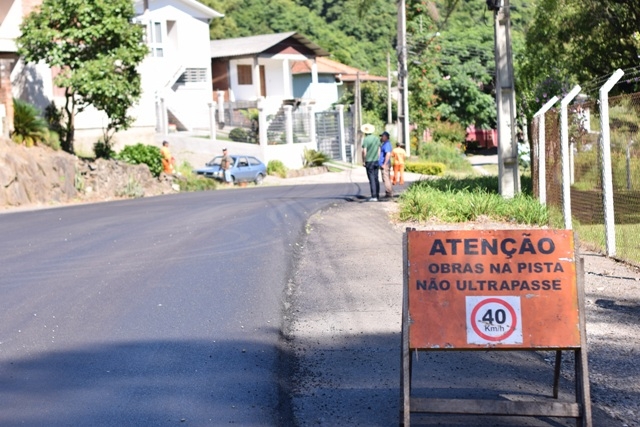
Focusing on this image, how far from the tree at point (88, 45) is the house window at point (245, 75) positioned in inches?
1110

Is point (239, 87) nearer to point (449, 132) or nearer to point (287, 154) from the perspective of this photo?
point (449, 132)

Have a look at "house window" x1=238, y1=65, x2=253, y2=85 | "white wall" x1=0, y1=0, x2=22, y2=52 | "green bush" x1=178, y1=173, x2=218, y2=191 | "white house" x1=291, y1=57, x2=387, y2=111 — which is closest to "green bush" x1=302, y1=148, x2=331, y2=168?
"green bush" x1=178, y1=173, x2=218, y2=191

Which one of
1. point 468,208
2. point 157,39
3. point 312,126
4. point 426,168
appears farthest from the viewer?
point 157,39

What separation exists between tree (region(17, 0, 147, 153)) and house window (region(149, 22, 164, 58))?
22.0 metres

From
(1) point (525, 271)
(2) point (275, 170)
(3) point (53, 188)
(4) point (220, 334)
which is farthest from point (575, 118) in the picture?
(2) point (275, 170)

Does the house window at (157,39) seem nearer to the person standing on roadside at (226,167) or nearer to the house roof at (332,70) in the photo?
the house roof at (332,70)

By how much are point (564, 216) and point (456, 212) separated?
3270mm

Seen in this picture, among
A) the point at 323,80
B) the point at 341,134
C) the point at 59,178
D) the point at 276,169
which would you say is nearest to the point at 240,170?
the point at 276,169

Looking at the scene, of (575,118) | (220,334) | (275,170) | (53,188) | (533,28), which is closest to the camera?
(220,334)

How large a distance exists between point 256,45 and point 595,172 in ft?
139

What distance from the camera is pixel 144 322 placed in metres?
9.46

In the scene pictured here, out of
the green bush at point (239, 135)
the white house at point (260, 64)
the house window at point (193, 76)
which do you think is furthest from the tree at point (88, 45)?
the white house at point (260, 64)

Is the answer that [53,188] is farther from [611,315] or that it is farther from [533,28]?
[611,315]

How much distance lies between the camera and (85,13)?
28781mm
